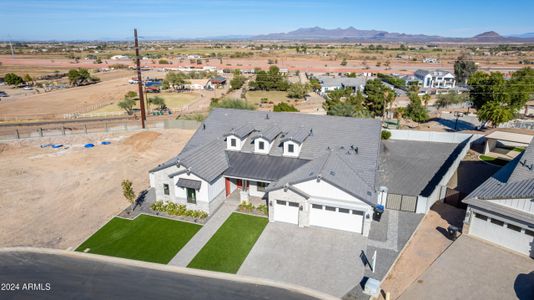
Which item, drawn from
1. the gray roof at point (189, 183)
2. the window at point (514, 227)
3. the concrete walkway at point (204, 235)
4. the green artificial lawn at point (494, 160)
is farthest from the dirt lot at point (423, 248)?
the gray roof at point (189, 183)

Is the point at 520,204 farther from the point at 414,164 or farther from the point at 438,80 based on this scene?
the point at 438,80

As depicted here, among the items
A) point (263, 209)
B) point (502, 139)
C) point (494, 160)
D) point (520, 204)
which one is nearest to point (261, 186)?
point (263, 209)

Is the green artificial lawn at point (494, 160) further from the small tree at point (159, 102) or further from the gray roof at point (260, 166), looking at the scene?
the small tree at point (159, 102)

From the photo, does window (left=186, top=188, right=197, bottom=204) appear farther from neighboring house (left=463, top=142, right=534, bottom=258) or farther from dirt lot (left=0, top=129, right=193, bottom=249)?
neighboring house (left=463, top=142, right=534, bottom=258)

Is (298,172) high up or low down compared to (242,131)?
down

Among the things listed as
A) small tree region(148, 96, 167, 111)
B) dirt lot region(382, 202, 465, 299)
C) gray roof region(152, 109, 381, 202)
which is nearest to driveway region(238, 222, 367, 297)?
dirt lot region(382, 202, 465, 299)

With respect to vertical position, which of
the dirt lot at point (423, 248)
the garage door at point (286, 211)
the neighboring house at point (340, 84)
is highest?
the neighboring house at point (340, 84)

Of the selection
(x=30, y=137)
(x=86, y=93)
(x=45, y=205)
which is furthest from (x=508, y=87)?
(x=86, y=93)
